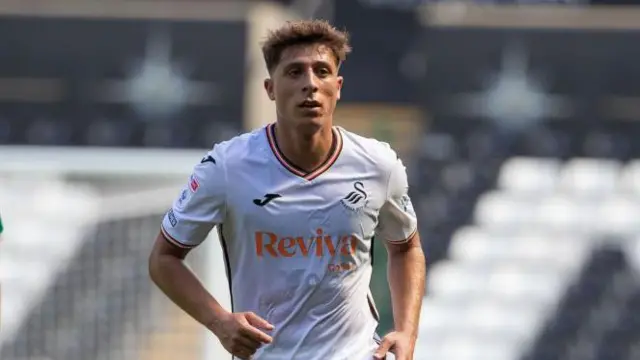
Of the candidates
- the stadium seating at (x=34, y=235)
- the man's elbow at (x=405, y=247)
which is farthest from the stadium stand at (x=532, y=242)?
the man's elbow at (x=405, y=247)

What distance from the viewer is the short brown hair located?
10.7 ft

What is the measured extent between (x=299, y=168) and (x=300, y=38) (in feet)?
0.99

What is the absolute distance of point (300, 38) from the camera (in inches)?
129

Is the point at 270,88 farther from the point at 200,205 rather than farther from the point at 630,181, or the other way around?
the point at 630,181

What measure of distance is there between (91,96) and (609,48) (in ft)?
15.3

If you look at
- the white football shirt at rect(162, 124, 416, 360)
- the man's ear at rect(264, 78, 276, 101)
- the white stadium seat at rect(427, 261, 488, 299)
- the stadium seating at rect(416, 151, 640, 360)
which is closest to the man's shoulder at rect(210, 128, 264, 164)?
the white football shirt at rect(162, 124, 416, 360)

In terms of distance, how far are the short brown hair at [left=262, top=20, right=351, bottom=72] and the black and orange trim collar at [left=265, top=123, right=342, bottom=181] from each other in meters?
0.17

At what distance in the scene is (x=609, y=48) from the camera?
1298 cm

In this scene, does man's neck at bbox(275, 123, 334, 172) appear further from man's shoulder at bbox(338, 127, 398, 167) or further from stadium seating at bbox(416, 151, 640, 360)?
stadium seating at bbox(416, 151, 640, 360)

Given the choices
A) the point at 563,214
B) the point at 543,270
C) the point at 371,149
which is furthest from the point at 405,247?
the point at 563,214

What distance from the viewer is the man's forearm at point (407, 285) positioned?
134 inches

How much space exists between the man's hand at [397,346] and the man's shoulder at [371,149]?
39 centimetres

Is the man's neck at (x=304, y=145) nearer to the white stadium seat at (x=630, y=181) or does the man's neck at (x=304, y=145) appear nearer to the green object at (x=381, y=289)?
the green object at (x=381, y=289)

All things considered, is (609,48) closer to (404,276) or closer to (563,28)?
(563,28)
